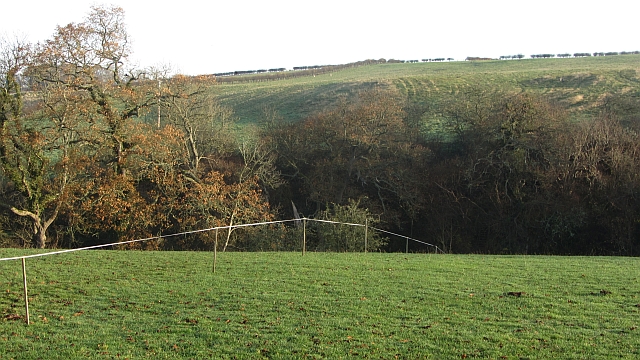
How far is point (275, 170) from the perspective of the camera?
4600 cm

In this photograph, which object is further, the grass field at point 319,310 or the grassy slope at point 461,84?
the grassy slope at point 461,84

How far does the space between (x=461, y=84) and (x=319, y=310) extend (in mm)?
60066

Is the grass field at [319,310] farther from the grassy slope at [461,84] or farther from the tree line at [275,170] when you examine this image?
the grassy slope at [461,84]

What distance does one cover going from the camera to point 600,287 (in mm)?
15281

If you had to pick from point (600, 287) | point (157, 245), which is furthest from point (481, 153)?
point (600, 287)

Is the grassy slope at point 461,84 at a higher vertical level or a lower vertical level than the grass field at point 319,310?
higher

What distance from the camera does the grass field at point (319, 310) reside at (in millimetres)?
9859

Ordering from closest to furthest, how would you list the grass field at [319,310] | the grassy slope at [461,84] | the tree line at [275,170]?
the grass field at [319,310], the tree line at [275,170], the grassy slope at [461,84]

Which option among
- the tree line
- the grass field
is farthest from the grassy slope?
the grass field

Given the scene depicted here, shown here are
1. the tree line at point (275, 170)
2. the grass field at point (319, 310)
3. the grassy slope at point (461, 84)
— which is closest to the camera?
the grass field at point (319, 310)

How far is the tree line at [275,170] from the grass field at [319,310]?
15988 millimetres

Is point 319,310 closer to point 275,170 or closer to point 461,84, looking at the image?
point 275,170

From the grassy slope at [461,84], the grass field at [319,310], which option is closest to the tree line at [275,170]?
the grassy slope at [461,84]

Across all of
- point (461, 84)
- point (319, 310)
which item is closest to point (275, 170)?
point (461, 84)
